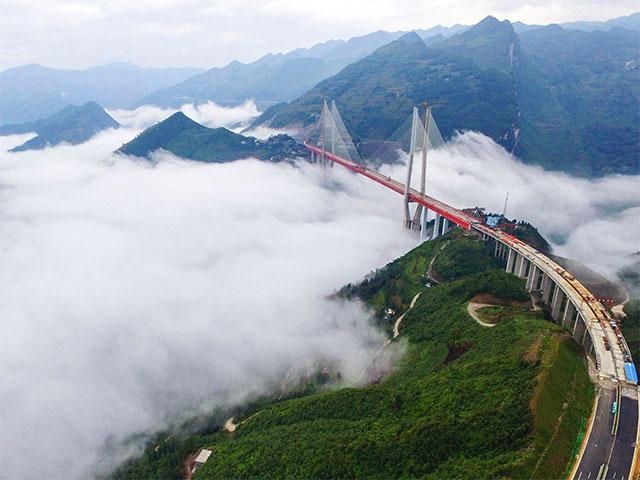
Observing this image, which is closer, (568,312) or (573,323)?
(573,323)

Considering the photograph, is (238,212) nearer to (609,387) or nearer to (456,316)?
(456,316)

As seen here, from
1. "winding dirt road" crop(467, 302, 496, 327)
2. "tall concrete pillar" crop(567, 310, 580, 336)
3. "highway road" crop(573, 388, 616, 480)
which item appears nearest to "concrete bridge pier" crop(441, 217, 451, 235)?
"winding dirt road" crop(467, 302, 496, 327)

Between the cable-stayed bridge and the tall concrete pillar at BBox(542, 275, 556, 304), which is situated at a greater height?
the cable-stayed bridge

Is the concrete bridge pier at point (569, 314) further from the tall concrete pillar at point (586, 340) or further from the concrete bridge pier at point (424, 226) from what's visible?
the concrete bridge pier at point (424, 226)

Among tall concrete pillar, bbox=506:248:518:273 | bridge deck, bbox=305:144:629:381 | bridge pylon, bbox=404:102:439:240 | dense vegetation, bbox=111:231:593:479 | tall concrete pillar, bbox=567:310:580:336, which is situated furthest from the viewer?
bridge pylon, bbox=404:102:439:240

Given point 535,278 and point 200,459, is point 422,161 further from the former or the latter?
point 200,459

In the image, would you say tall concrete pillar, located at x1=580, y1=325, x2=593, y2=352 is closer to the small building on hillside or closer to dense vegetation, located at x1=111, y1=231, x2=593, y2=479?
dense vegetation, located at x1=111, y1=231, x2=593, y2=479

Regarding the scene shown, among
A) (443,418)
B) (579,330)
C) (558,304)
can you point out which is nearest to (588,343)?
(579,330)

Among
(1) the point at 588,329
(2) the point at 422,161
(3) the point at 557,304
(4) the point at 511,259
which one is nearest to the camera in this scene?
(1) the point at 588,329
